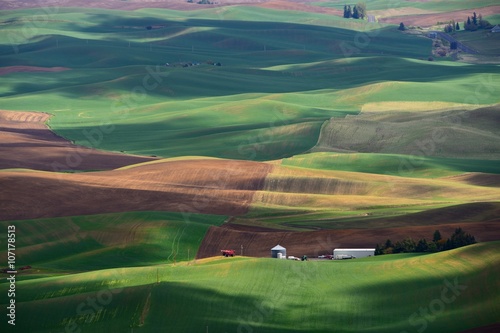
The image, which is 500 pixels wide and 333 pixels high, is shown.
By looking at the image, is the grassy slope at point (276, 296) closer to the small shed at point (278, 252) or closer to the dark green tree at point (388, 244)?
the small shed at point (278, 252)

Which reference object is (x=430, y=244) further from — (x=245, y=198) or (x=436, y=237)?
(x=245, y=198)

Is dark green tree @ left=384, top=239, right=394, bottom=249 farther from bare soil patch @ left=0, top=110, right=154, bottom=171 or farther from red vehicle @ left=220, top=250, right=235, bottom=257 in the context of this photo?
bare soil patch @ left=0, top=110, right=154, bottom=171

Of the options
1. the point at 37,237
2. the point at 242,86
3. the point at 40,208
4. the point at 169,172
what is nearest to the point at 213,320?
the point at 37,237

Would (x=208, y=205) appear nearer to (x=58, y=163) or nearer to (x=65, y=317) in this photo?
(x=58, y=163)

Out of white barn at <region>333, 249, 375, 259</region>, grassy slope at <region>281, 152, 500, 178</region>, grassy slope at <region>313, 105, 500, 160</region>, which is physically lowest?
grassy slope at <region>313, 105, 500, 160</region>

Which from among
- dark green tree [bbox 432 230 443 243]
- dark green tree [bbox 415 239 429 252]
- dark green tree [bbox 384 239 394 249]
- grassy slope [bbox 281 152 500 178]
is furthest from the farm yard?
dark green tree [bbox 415 239 429 252]

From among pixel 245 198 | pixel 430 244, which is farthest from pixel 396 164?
pixel 430 244
